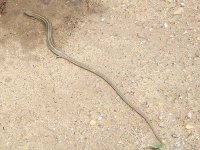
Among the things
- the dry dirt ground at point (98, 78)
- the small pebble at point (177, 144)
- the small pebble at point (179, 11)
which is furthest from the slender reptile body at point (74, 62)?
the small pebble at point (179, 11)

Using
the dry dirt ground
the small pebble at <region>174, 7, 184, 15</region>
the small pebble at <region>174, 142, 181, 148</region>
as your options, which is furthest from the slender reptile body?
the small pebble at <region>174, 7, 184, 15</region>

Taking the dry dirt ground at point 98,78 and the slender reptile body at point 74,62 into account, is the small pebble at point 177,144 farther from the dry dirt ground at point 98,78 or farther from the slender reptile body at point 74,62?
the slender reptile body at point 74,62

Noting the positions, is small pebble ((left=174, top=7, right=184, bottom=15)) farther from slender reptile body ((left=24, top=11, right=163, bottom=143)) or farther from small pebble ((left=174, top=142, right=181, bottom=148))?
small pebble ((left=174, top=142, right=181, bottom=148))

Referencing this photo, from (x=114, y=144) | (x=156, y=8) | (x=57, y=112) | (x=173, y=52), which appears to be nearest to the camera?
(x=114, y=144)

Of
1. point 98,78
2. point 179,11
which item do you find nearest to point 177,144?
point 98,78

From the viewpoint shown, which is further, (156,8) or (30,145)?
(156,8)

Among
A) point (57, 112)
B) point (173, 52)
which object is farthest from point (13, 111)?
point (173, 52)

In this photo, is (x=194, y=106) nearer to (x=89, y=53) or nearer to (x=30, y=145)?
(x=89, y=53)

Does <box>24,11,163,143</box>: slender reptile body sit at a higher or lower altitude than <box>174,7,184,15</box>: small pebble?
lower

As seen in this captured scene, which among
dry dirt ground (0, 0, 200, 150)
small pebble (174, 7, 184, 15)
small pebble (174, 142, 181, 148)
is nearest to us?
small pebble (174, 142, 181, 148)
